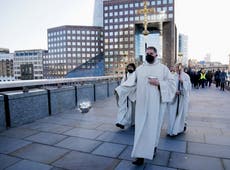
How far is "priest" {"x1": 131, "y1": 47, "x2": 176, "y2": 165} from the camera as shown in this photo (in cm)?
344

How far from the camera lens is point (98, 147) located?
4.16 meters

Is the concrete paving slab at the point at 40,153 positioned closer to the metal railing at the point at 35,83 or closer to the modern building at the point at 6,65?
the metal railing at the point at 35,83

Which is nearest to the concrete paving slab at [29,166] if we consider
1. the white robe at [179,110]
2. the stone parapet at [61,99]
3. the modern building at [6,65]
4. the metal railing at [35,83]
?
the metal railing at [35,83]

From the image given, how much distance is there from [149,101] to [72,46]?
110m

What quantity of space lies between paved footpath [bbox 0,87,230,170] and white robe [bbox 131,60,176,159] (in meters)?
0.36

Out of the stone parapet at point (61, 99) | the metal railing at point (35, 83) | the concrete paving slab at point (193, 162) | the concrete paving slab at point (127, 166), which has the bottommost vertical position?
the concrete paving slab at point (127, 166)

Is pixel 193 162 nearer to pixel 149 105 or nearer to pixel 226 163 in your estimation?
pixel 226 163

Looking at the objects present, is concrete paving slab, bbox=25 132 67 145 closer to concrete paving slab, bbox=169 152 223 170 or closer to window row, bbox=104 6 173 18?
concrete paving slab, bbox=169 152 223 170

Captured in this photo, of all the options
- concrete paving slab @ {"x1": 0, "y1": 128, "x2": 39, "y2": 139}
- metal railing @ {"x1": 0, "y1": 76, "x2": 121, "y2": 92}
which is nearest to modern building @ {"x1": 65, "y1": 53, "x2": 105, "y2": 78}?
metal railing @ {"x1": 0, "y1": 76, "x2": 121, "y2": 92}

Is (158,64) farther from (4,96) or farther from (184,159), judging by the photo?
(4,96)

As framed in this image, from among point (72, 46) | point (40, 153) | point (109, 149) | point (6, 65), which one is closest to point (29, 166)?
point (40, 153)

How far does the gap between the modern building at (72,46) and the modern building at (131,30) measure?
550 inches

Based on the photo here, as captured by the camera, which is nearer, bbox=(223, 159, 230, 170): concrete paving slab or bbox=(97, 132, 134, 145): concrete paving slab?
bbox=(223, 159, 230, 170): concrete paving slab

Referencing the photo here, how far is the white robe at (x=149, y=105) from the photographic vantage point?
3445 mm
